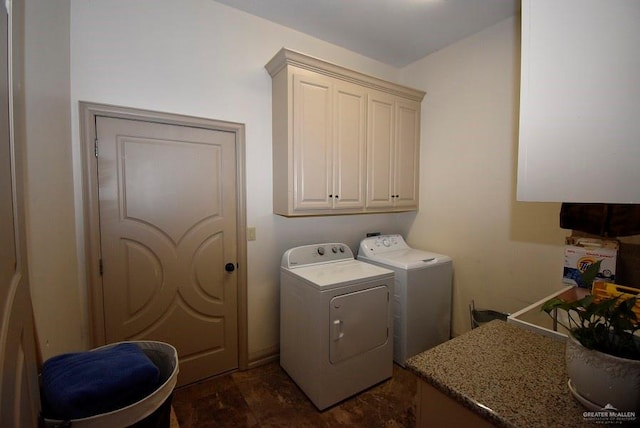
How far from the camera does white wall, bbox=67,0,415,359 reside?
165 centimetres

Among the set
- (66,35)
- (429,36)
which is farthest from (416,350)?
(66,35)

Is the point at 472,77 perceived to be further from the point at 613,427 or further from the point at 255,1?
the point at 613,427

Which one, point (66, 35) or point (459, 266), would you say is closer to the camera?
point (66, 35)

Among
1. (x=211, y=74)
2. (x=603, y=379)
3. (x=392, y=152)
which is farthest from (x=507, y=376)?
(x=211, y=74)

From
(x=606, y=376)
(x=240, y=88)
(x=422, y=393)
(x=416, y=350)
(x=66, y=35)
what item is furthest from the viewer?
(x=416, y=350)

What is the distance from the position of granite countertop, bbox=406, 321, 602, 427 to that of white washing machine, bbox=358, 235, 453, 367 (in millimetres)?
1085

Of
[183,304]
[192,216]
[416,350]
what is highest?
[192,216]

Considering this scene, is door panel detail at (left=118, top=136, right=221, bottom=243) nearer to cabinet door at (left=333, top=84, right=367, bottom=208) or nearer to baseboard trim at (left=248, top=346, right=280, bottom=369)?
cabinet door at (left=333, top=84, right=367, bottom=208)

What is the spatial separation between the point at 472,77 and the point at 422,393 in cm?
258

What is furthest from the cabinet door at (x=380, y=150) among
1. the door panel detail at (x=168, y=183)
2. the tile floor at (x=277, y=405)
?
the tile floor at (x=277, y=405)

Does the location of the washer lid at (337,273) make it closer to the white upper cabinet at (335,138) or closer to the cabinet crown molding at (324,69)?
the white upper cabinet at (335,138)

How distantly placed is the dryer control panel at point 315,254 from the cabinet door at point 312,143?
0.38 meters

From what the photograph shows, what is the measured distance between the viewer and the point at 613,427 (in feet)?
2.15

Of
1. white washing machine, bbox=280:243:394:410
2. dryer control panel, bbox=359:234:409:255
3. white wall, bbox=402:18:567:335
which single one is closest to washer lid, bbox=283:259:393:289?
white washing machine, bbox=280:243:394:410
